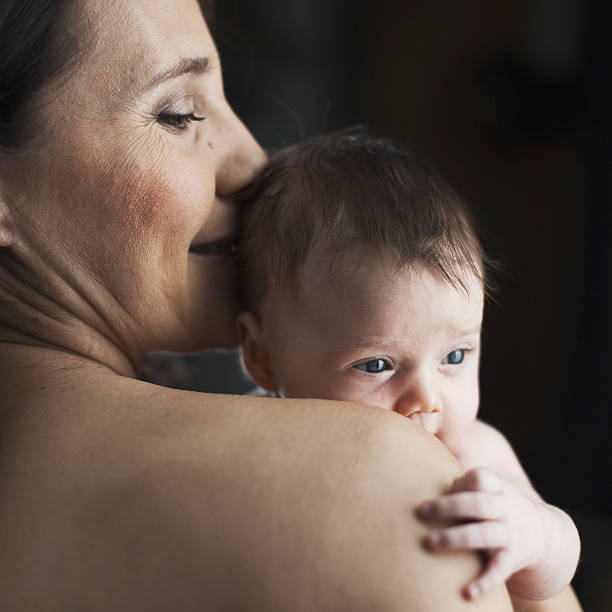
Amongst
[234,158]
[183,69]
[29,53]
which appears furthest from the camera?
[234,158]

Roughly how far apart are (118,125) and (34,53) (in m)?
0.13

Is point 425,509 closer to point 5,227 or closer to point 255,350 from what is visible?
point 255,350

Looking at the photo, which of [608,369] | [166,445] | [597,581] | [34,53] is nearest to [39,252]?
[34,53]

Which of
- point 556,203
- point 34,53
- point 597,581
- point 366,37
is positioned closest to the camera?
point 34,53

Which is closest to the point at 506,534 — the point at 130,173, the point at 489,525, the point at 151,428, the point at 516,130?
the point at 489,525

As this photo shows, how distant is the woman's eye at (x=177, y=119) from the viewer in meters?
1.11

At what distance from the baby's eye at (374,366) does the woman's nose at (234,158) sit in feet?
1.15

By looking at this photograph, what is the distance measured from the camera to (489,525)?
0.82m

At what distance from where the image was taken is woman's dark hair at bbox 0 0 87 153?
1.00 metres

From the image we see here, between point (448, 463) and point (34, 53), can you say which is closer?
point (448, 463)

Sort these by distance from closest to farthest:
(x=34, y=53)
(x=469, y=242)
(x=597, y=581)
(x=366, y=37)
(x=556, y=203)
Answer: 1. (x=34, y=53)
2. (x=469, y=242)
3. (x=597, y=581)
4. (x=556, y=203)
5. (x=366, y=37)

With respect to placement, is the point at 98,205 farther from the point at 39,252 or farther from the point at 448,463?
the point at 448,463

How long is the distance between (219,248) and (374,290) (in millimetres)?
313

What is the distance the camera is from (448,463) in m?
0.90
